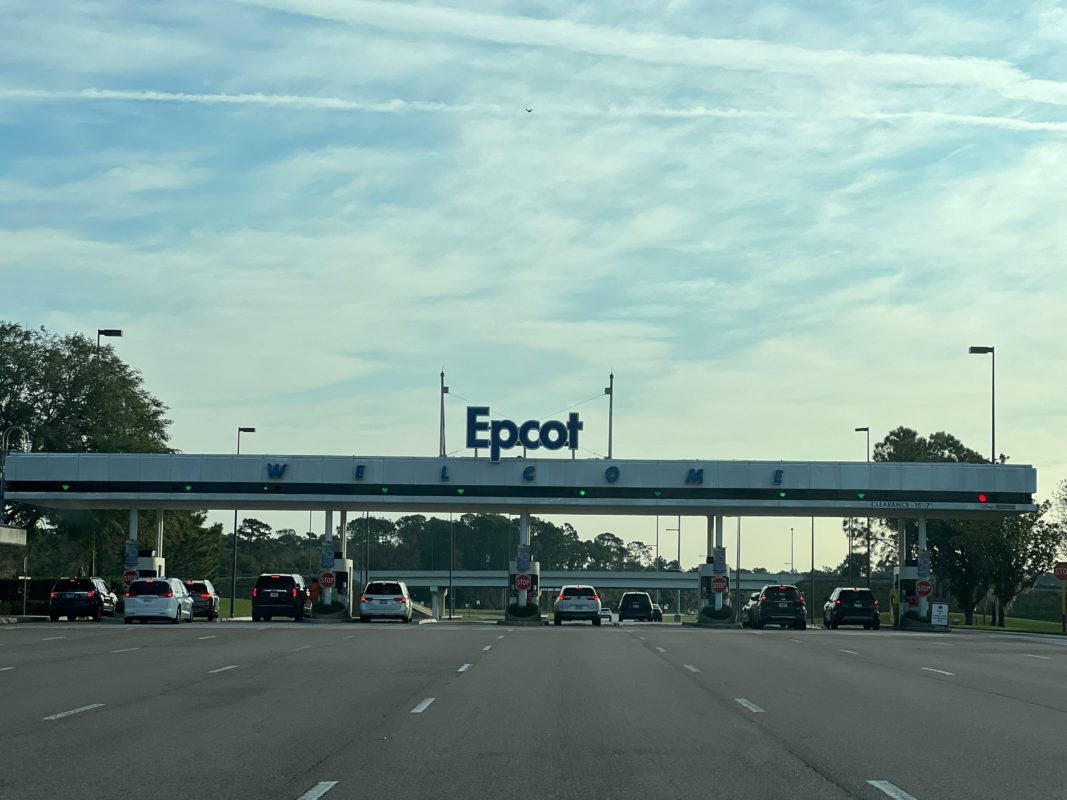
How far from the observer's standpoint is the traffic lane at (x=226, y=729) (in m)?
11.7

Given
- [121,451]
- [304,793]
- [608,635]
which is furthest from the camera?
[121,451]

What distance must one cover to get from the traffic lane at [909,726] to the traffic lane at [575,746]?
0.63 m

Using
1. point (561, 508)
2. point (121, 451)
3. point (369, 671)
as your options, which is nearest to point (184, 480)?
point (121, 451)

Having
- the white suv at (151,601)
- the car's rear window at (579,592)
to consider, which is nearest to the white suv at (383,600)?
the car's rear window at (579,592)

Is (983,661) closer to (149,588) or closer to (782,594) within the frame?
(782,594)

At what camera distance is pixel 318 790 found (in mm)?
10992

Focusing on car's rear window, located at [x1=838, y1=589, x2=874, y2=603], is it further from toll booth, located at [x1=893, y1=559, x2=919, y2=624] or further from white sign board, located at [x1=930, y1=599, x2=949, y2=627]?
toll booth, located at [x1=893, y1=559, x2=919, y2=624]

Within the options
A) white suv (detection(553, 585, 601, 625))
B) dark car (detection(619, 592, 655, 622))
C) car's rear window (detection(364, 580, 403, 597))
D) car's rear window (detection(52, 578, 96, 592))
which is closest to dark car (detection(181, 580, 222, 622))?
car's rear window (detection(52, 578, 96, 592))

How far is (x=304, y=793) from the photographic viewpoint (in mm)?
10867

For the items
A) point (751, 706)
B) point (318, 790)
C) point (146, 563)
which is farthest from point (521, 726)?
point (146, 563)

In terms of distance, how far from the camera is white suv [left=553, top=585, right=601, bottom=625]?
57.6 meters

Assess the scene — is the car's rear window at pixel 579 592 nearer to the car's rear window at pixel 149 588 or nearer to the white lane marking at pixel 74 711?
the car's rear window at pixel 149 588

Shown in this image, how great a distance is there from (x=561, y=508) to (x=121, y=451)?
24.0 metres

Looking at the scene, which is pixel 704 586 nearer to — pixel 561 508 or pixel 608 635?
pixel 561 508
